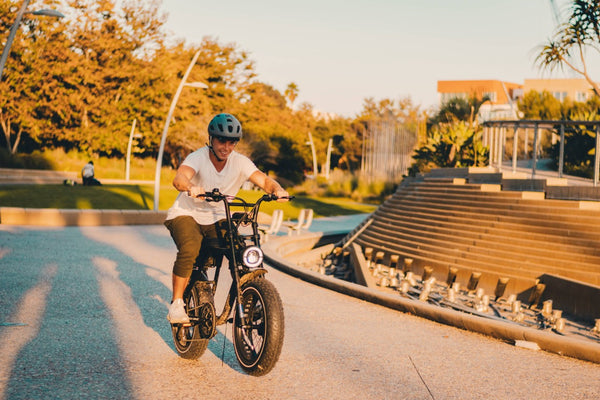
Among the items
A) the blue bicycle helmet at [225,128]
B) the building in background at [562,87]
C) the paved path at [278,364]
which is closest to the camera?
the paved path at [278,364]

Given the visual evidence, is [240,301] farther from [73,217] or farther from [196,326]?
[73,217]

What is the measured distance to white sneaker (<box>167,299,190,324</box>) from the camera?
4.81m

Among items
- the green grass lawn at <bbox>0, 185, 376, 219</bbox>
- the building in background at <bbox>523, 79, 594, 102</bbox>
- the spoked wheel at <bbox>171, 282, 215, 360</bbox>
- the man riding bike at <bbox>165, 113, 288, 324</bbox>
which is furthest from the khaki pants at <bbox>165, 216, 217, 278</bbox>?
the building in background at <bbox>523, 79, 594, 102</bbox>

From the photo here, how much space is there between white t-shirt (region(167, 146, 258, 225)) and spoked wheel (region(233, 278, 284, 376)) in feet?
2.34

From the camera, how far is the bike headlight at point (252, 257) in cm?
432

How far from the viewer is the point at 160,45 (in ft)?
172

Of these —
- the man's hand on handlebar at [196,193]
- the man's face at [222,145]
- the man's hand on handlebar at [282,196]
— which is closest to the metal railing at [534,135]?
the man's hand on handlebar at [282,196]

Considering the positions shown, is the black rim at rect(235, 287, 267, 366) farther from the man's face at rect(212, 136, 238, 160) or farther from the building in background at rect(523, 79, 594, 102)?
the building in background at rect(523, 79, 594, 102)

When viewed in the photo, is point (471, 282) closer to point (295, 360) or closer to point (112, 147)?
point (295, 360)

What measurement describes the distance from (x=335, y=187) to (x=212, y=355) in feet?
136

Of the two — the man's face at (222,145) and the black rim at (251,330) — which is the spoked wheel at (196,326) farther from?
the man's face at (222,145)

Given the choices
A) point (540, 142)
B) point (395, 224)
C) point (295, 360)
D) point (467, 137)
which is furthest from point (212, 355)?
point (540, 142)

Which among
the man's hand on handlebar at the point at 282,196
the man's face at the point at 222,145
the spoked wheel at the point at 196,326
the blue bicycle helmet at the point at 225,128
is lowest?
the spoked wheel at the point at 196,326

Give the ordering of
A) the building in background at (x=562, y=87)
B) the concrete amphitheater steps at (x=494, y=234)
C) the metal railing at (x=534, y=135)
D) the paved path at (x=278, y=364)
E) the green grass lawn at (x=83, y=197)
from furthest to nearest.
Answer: the building in background at (x=562, y=87)
the green grass lawn at (x=83, y=197)
the metal railing at (x=534, y=135)
the concrete amphitheater steps at (x=494, y=234)
the paved path at (x=278, y=364)
